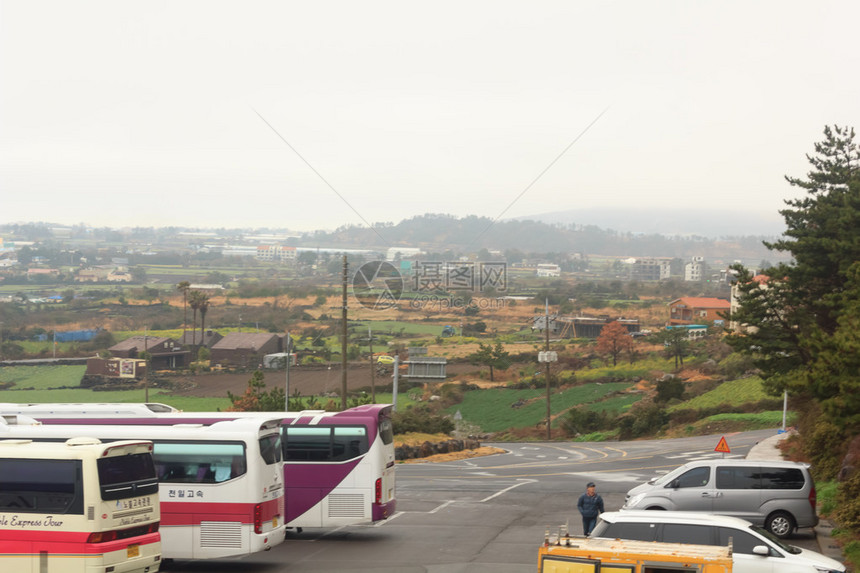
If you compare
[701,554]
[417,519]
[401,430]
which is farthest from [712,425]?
[701,554]

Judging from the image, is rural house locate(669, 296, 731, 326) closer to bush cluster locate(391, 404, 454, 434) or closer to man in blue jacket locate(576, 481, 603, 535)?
bush cluster locate(391, 404, 454, 434)

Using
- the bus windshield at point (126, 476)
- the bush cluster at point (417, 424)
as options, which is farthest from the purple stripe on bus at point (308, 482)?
the bush cluster at point (417, 424)

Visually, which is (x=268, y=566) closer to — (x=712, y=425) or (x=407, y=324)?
(x=712, y=425)

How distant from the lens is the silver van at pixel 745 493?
18.9 metres

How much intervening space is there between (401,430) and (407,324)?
12516cm

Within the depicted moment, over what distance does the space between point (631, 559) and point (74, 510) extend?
8.02m

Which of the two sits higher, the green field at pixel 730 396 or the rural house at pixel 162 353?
the green field at pixel 730 396

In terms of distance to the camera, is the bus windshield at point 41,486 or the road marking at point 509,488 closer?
the bus windshield at point 41,486

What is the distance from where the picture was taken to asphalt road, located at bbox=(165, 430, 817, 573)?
16766 millimetres

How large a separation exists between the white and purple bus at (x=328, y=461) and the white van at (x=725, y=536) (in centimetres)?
615

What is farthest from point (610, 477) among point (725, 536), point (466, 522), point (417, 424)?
point (725, 536)

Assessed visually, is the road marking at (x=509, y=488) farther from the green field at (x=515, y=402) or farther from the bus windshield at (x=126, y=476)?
the green field at (x=515, y=402)

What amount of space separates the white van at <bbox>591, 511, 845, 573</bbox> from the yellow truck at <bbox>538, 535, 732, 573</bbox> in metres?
2.38

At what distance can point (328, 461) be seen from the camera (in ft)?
61.6
